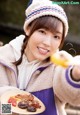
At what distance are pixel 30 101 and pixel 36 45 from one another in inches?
4.5

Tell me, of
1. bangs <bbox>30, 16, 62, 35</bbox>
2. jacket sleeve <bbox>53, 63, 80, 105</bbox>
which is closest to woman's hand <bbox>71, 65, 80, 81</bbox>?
jacket sleeve <bbox>53, 63, 80, 105</bbox>

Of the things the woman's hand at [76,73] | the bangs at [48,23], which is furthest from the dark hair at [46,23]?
the woman's hand at [76,73]

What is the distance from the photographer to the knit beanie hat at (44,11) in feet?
2.64

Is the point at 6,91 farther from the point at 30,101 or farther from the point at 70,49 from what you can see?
the point at 70,49

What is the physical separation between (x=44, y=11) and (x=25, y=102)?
0.61ft

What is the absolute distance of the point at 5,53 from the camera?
0.86m

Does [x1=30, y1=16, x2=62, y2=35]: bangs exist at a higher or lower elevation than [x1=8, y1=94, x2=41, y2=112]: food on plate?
higher

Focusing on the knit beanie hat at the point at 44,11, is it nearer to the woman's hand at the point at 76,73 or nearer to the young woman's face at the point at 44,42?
the young woman's face at the point at 44,42

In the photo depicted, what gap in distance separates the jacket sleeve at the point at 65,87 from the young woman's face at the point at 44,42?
42 mm

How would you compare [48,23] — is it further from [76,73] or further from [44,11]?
[76,73]

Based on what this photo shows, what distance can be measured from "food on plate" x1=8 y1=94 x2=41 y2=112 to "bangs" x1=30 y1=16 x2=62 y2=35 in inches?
5.4

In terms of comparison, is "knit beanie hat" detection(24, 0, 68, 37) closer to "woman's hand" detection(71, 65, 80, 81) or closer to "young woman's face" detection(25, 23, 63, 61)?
"young woman's face" detection(25, 23, 63, 61)

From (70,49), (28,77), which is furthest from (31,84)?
(70,49)

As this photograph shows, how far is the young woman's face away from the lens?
2.59 ft
